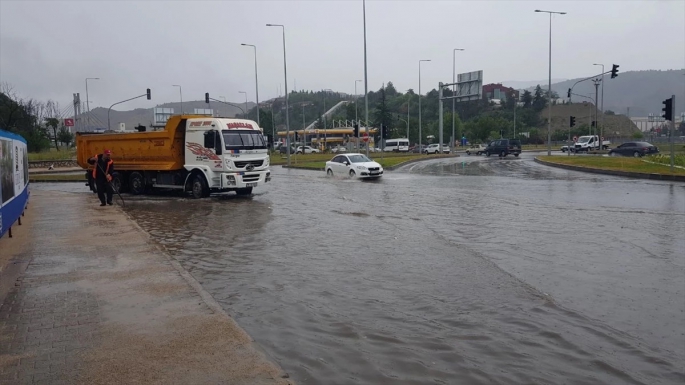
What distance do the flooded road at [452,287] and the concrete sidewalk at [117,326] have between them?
0.44 m

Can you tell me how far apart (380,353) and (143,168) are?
20.1m

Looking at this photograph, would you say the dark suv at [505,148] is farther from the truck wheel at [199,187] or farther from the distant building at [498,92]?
the distant building at [498,92]

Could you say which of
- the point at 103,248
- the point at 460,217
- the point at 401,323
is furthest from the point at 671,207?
the point at 103,248

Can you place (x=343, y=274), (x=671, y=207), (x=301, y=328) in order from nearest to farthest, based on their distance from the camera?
(x=301, y=328) → (x=343, y=274) → (x=671, y=207)

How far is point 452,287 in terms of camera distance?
26.9 ft

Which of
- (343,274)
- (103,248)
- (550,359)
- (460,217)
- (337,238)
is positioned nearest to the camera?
(550,359)

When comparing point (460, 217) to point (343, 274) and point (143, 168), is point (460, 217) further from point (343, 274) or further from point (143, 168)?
point (143, 168)

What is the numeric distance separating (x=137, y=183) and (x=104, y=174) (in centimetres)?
566

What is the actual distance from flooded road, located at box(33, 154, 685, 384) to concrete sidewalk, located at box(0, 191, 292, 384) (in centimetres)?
44

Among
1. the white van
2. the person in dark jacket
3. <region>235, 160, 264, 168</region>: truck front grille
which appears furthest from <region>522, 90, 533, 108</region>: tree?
the person in dark jacket

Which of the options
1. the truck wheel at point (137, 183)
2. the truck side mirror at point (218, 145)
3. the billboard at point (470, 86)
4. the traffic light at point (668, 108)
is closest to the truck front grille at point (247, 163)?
the truck side mirror at point (218, 145)

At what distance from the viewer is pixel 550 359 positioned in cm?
552

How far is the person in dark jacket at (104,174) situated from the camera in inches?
729

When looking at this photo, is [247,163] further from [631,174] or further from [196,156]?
[631,174]
